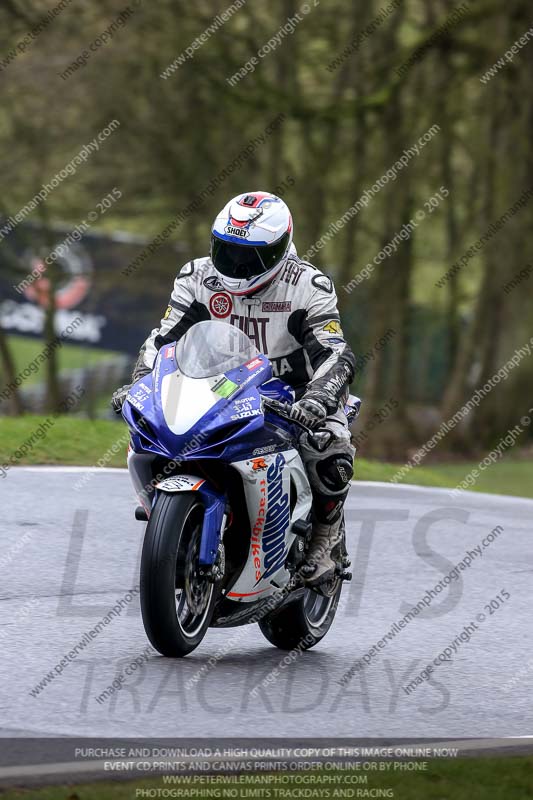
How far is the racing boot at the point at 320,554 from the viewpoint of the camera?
6.40 meters

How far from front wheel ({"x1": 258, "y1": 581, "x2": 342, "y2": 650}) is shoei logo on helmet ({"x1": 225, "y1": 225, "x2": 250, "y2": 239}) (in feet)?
5.14

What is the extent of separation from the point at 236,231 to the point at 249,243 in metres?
0.08

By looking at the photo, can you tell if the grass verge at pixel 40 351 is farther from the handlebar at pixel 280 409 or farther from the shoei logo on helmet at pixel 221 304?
the handlebar at pixel 280 409

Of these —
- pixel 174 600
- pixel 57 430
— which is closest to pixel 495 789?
pixel 174 600

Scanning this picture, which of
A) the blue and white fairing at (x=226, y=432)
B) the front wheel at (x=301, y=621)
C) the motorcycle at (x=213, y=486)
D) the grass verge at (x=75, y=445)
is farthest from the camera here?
the grass verge at (x=75, y=445)

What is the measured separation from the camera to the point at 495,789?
4.42 m

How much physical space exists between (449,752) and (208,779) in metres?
0.95

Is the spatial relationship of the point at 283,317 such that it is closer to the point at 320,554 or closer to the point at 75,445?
the point at 320,554

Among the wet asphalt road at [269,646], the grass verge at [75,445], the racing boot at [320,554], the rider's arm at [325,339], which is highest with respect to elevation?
the rider's arm at [325,339]

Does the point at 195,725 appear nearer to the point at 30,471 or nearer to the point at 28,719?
the point at 28,719

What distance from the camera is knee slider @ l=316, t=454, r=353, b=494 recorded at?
636 centimetres

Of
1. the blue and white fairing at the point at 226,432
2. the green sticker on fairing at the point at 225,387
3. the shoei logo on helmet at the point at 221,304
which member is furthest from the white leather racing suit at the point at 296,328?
the green sticker on fairing at the point at 225,387

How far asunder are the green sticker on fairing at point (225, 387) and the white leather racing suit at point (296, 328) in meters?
0.57

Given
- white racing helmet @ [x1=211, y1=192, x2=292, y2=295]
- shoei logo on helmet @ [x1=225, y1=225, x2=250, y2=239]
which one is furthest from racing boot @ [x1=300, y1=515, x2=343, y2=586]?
shoei logo on helmet @ [x1=225, y1=225, x2=250, y2=239]
